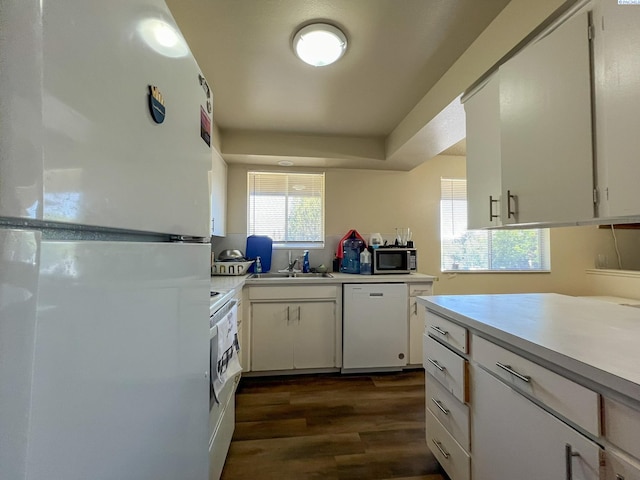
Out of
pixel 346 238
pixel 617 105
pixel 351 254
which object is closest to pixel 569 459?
pixel 617 105

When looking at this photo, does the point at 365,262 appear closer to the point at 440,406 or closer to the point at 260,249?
the point at 260,249

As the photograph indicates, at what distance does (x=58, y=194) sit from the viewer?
350 mm

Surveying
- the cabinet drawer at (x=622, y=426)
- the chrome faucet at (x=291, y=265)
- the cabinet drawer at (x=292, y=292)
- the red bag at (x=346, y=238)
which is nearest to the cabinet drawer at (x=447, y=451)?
the cabinet drawer at (x=622, y=426)

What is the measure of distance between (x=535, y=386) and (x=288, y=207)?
8.80 ft

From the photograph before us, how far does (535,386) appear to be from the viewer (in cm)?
89

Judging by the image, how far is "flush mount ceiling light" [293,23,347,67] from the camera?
1442 mm

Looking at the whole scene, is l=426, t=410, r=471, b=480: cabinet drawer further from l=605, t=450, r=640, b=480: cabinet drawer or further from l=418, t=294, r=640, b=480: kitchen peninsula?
l=605, t=450, r=640, b=480: cabinet drawer

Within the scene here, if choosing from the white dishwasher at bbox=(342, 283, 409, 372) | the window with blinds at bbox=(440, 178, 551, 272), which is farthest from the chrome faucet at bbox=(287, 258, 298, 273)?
the window with blinds at bbox=(440, 178, 551, 272)

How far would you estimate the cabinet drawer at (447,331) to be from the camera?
1.25m

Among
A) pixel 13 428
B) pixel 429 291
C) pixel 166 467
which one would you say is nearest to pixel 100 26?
pixel 13 428

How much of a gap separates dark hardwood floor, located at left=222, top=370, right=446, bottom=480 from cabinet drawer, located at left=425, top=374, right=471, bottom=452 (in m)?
0.35

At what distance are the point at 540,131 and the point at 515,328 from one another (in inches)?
34.8

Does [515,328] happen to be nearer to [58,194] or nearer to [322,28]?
[58,194]

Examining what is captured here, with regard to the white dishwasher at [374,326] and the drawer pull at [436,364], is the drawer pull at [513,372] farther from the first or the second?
the white dishwasher at [374,326]
